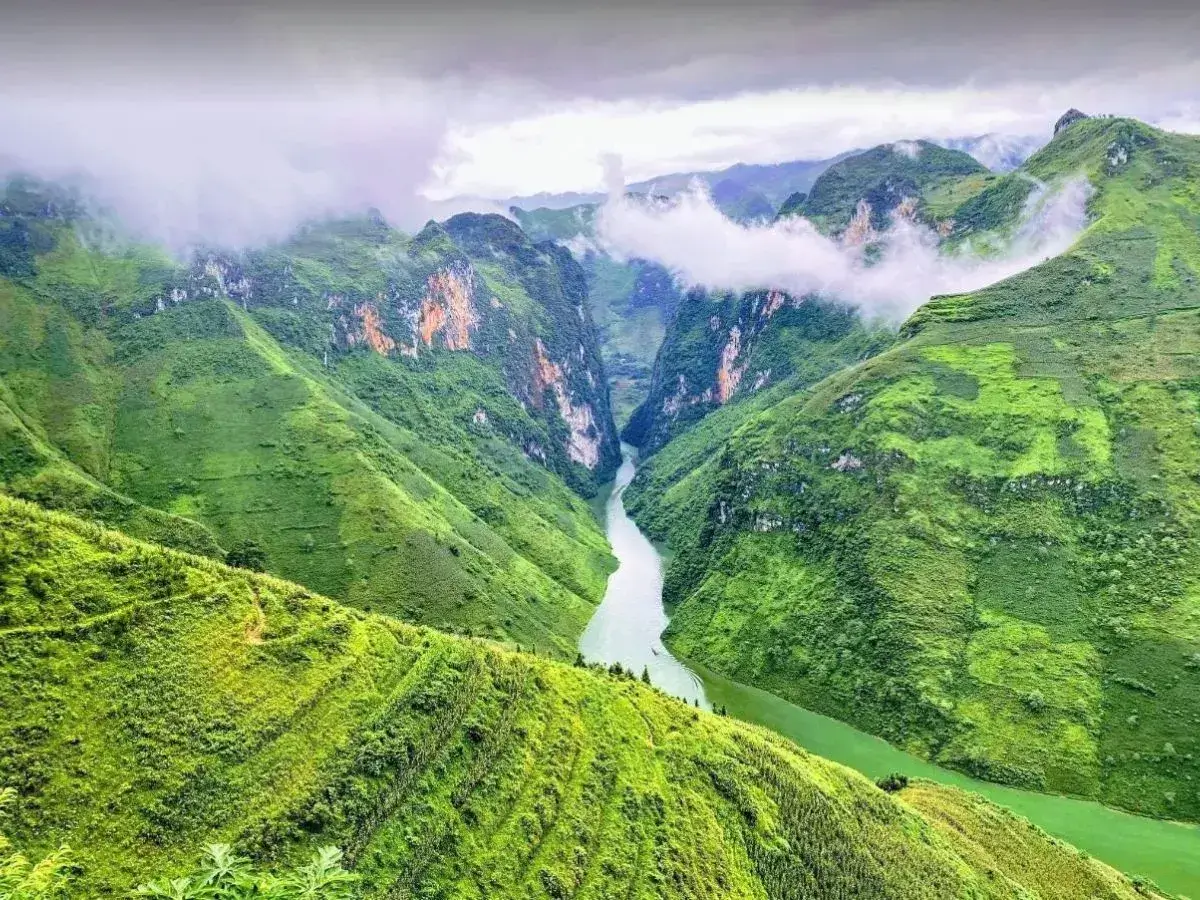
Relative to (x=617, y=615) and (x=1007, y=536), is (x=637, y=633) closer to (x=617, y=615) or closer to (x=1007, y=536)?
(x=617, y=615)

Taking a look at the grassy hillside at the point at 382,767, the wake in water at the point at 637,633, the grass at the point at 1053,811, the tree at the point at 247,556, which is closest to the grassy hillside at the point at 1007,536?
the grass at the point at 1053,811

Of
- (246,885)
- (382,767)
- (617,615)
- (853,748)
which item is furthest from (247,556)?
Answer: (246,885)

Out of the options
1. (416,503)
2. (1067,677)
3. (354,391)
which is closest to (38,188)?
(354,391)

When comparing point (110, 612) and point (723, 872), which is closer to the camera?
point (110, 612)

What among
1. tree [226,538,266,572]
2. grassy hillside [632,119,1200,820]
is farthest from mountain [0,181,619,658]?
grassy hillside [632,119,1200,820]

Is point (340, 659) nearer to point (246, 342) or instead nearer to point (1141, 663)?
point (1141, 663)

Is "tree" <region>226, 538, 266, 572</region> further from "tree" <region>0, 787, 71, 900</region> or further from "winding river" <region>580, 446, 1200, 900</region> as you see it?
"tree" <region>0, 787, 71, 900</region>
